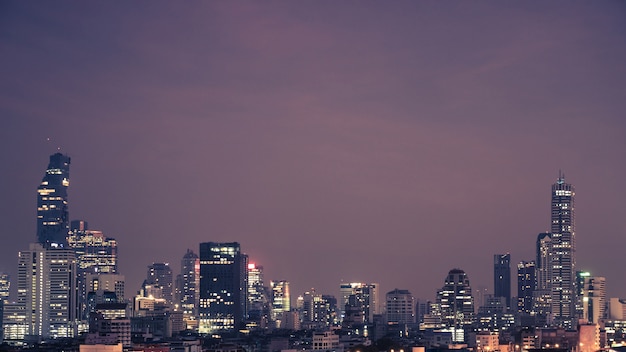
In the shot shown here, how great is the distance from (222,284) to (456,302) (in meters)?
17.8

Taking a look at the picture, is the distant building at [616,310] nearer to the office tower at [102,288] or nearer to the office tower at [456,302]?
the office tower at [456,302]

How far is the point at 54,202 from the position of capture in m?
118

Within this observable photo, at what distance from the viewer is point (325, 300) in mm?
118250

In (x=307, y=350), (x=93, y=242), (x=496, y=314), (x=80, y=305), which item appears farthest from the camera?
(x=93, y=242)

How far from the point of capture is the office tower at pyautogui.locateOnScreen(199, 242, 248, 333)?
10631cm

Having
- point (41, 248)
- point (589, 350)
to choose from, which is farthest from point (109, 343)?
point (41, 248)

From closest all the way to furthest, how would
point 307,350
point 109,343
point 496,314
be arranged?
point 109,343 → point 307,350 → point 496,314

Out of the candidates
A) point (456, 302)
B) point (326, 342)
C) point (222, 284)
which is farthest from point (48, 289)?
point (326, 342)

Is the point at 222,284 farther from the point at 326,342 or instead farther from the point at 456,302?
the point at 326,342

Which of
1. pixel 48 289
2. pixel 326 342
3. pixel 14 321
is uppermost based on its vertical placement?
pixel 48 289

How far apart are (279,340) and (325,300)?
41867 mm

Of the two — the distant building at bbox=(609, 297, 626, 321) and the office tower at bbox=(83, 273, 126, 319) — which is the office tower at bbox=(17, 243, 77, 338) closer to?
the office tower at bbox=(83, 273, 126, 319)

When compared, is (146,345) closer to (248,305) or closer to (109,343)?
(109,343)

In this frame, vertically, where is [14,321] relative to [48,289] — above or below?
below
